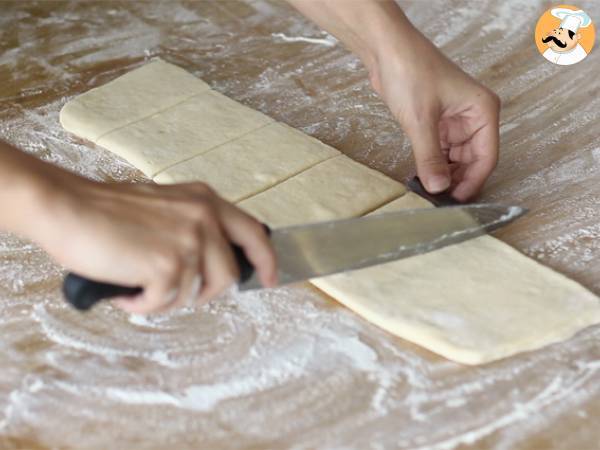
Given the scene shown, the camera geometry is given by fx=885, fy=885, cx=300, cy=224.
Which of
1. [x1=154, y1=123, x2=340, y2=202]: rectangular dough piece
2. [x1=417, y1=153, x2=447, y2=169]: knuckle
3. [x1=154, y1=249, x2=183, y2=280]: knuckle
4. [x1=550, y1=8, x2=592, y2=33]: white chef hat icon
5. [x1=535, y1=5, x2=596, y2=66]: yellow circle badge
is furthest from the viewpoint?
[x1=550, y1=8, x2=592, y2=33]: white chef hat icon

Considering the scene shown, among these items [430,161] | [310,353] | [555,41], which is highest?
[555,41]

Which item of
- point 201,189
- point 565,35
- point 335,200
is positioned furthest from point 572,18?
point 201,189

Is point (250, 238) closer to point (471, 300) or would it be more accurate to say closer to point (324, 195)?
point (471, 300)

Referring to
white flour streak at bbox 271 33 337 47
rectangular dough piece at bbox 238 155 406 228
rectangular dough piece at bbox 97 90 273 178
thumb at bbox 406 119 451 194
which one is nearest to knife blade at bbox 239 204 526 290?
thumb at bbox 406 119 451 194

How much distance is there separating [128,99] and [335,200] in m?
0.63

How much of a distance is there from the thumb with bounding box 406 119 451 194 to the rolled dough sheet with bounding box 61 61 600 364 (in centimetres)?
8

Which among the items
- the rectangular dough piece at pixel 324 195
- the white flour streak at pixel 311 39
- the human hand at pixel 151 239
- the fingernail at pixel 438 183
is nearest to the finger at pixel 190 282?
the human hand at pixel 151 239

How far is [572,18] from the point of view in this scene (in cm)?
239

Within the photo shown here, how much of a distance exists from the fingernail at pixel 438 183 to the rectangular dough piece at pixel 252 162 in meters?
0.28

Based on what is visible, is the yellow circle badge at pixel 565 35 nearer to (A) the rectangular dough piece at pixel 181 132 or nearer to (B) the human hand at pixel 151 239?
(A) the rectangular dough piece at pixel 181 132

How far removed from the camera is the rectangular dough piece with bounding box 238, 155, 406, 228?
67.6 inches

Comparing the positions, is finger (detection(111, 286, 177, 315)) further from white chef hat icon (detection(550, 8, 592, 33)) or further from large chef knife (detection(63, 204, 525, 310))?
white chef hat icon (detection(550, 8, 592, 33))

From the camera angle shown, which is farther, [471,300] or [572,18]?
[572,18]

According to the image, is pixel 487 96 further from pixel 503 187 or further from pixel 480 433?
pixel 480 433
